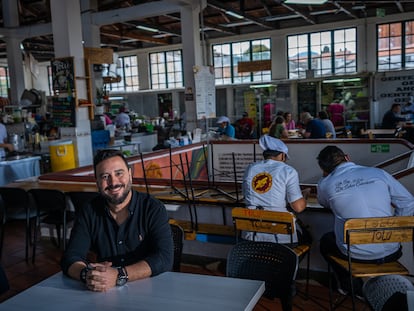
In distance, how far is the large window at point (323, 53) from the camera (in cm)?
1475

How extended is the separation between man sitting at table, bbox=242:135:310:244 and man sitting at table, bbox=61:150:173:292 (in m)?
1.14

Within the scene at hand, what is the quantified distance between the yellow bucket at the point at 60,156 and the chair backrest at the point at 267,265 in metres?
5.18

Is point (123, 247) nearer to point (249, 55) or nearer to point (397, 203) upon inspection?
point (397, 203)

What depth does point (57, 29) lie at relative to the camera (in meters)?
7.36

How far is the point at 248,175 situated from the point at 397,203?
40.5 inches

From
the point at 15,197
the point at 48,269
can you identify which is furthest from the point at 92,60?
the point at 48,269

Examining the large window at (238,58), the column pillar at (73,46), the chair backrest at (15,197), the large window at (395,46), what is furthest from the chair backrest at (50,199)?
the large window at (238,58)

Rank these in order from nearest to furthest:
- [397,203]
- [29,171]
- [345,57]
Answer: [397,203] < [29,171] < [345,57]

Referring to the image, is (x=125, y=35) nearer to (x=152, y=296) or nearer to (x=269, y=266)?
(x=269, y=266)

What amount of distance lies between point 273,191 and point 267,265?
3.42ft

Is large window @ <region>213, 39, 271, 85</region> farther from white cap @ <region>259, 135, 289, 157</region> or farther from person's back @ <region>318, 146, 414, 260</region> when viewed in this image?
person's back @ <region>318, 146, 414, 260</region>

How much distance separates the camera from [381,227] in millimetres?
2617

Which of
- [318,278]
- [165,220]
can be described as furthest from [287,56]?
[165,220]

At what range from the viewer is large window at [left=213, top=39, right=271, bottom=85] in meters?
16.3
